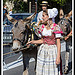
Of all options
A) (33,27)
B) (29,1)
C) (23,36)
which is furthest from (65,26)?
(29,1)

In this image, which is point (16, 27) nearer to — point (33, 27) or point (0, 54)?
point (33, 27)

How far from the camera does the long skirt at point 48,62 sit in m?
4.90

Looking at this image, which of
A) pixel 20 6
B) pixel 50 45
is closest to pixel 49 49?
pixel 50 45

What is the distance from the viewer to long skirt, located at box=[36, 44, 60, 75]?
490cm

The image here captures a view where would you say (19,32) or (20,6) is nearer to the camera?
(19,32)

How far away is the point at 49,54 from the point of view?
493 cm

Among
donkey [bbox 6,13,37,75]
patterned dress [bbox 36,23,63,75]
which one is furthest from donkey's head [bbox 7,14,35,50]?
patterned dress [bbox 36,23,63,75]

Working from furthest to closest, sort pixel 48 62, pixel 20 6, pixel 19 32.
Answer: pixel 20 6 < pixel 19 32 < pixel 48 62

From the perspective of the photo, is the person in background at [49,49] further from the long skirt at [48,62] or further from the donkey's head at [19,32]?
the donkey's head at [19,32]

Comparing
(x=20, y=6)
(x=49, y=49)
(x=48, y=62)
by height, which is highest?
(x=20, y=6)

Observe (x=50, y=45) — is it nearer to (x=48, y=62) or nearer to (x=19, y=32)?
(x=48, y=62)

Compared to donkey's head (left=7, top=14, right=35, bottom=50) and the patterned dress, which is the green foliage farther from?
the patterned dress

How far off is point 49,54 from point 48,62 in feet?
0.63

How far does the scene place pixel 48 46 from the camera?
4.98 m
